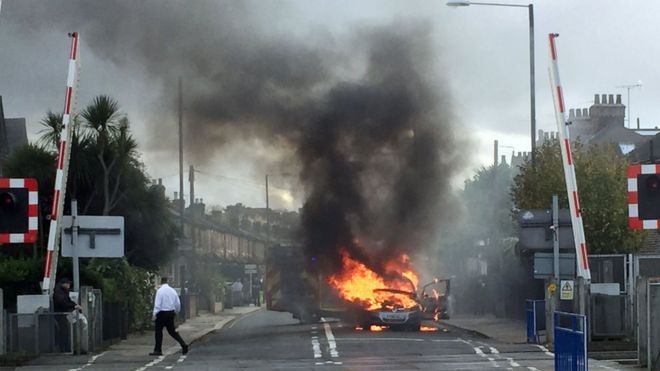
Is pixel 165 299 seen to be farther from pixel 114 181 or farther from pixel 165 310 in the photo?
pixel 114 181

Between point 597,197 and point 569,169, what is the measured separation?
45.4ft

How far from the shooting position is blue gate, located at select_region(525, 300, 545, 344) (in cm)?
2484

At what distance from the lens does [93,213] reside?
35438mm

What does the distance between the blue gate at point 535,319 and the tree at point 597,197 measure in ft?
29.3

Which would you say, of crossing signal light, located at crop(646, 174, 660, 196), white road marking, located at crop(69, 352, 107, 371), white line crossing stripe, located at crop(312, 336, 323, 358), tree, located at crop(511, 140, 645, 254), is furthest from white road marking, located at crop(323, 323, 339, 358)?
tree, located at crop(511, 140, 645, 254)

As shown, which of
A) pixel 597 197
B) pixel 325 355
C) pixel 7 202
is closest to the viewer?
pixel 7 202

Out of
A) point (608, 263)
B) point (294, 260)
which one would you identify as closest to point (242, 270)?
point (294, 260)

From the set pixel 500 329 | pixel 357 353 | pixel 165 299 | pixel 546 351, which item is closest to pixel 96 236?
pixel 165 299

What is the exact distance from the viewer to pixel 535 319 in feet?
81.3

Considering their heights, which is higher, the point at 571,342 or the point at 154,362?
the point at 571,342

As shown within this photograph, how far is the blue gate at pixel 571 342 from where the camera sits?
13.1 meters

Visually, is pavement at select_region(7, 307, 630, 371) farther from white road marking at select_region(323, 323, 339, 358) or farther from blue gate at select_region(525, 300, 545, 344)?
blue gate at select_region(525, 300, 545, 344)

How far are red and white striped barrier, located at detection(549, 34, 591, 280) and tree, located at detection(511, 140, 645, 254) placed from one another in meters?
12.7

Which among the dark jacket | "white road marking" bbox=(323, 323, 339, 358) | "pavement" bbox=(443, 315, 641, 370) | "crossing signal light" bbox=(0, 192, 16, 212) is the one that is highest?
"crossing signal light" bbox=(0, 192, 16, 212)
